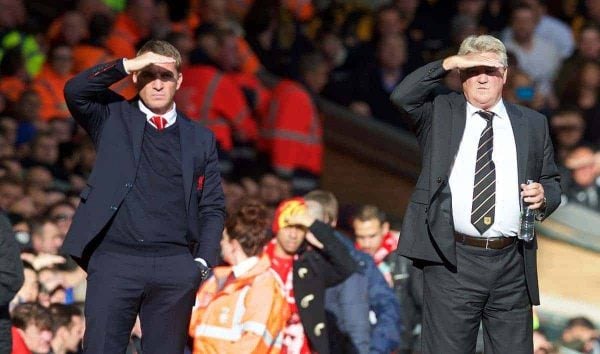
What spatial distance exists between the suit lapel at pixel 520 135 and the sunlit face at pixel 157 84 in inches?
61.0

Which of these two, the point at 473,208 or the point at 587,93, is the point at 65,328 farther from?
the point at 587,93

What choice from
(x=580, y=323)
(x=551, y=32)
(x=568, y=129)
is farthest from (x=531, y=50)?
(x=580, y=323)

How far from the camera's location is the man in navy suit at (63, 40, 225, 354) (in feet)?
24.9

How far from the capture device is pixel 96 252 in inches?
301

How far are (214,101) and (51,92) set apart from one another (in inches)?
49.6

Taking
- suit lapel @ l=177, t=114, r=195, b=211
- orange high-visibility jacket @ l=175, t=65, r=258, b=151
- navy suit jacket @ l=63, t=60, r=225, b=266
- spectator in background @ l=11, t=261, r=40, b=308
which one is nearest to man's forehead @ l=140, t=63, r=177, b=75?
navy suit jacket @ l=63, t=60, r=225, b=266

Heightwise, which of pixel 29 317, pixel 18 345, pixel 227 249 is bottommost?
pixel 18 345

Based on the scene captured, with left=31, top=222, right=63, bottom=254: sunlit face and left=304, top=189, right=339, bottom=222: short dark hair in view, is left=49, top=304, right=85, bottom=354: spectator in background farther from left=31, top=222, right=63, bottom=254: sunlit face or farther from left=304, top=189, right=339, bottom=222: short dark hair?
left=304, top=189, right=339, bottom=222: short dark hair

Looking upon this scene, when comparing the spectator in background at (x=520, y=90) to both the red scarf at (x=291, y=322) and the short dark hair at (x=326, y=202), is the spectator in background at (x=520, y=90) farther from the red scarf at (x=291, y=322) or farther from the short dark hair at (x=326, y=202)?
the red scarf at (x=291, y=322)

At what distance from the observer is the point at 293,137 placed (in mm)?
13531

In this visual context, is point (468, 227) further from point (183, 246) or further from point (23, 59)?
point (23, 59)

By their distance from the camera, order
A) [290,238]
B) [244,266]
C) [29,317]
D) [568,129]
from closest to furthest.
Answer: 1. [244,266]
2. [290,238]
3. [29,317]
4. [568,129]

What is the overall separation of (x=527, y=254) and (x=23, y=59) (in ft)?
21.4

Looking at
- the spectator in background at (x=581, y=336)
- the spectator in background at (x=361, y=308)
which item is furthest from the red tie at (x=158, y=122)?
the spectator in background at (x=581, y=336)
